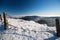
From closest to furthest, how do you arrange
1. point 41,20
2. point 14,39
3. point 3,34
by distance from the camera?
point 14,39 < point 3,34 < point 41,20

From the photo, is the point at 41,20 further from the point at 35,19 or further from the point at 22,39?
the point at 22,39

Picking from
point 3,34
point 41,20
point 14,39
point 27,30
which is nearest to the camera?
point 14,39

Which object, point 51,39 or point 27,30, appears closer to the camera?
point 51,39

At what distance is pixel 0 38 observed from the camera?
25.0 ft

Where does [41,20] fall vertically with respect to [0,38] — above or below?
above

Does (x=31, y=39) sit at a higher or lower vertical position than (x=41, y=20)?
lower

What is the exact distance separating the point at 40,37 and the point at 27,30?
1.27 m

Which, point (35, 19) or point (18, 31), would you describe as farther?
point (35, 19)

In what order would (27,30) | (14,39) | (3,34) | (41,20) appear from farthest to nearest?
(41,20)
(27,30)
(3,34)
(14,39)

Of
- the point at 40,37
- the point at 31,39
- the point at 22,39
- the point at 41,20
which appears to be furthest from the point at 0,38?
the point at 41,20

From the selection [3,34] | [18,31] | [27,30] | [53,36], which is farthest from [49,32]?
[3,34]

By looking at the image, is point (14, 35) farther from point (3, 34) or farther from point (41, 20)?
point (41, 20)

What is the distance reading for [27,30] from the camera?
28.9 ft

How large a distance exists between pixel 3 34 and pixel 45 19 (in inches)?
238
